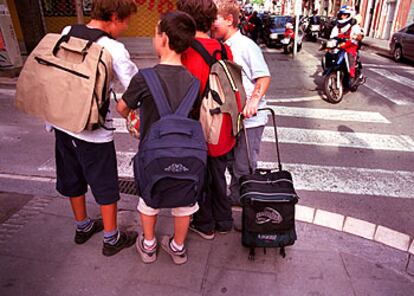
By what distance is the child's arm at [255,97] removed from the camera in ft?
7.54

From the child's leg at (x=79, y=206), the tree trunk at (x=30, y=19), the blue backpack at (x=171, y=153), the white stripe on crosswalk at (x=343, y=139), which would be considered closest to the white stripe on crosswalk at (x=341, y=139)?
the white stripe on crosswalk at (x=343, y=139)

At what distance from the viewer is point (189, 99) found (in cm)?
199

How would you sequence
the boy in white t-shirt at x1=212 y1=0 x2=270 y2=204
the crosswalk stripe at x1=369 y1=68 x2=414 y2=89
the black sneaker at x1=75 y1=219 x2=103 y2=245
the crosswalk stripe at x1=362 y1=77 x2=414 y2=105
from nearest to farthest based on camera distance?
the boy in white t-shirt at x1=212 y1=0 x2=270 y2=204 → the black sneaker at x1=75 y1=219 x2=103 y2=245 → the crosswalk stripe at x1=362 y1=77 x2=414 y2=105 → the crosswalk stripe at x1=369 y1=68 x2=414 y2=89

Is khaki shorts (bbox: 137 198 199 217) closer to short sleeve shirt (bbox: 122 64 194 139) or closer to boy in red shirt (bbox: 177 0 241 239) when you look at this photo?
boy in red shirt (bbox: 177 0 241 239)

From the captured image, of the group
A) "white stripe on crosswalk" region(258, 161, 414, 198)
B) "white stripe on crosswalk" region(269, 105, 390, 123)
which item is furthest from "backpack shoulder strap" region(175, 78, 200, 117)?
"white stripe on crosswalk" region(269, 105, 390, 123)

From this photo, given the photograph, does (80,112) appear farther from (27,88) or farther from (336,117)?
(336,117)

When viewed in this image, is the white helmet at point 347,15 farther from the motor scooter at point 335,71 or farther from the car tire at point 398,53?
the car tire at point 398,53

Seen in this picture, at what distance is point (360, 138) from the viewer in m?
5.35

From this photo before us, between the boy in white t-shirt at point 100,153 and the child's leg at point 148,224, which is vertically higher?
the boy in white t-shirt at point 100,153

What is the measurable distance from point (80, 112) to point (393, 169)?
4.01 m

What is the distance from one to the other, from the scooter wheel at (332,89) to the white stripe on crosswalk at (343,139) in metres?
1.78

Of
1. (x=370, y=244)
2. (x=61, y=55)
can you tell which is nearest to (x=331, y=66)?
(x=370, y=244)

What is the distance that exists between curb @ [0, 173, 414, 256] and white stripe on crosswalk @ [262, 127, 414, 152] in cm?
203

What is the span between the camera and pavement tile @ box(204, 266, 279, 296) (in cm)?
225
